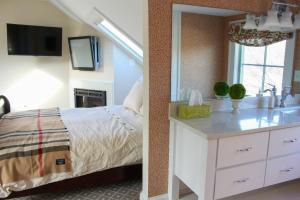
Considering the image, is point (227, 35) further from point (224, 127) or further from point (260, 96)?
point (224, 127)

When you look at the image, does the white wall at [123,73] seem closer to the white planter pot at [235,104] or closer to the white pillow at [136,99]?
the white pillow at [136,99]

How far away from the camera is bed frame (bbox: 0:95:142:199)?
83.6 inches

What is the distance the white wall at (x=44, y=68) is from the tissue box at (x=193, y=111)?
286 centimetres

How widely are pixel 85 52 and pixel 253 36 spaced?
332 centimetres

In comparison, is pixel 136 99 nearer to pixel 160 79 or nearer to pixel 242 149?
pixel 160 79

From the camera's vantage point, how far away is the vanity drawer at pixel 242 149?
168cm

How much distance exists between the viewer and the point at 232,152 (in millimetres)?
1708

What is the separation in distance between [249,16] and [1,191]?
8.19 feet

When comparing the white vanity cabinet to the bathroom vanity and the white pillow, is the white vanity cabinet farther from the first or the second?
the white pillow

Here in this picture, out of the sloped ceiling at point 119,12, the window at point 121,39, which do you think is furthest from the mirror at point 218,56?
the window at point 121,39

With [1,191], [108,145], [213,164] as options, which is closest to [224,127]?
[213,164]

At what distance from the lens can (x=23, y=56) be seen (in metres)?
4.92

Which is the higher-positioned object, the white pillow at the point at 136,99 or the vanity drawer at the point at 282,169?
the white pillow at the point at 136,99

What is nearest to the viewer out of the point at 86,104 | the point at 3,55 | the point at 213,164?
the point at 213,164
